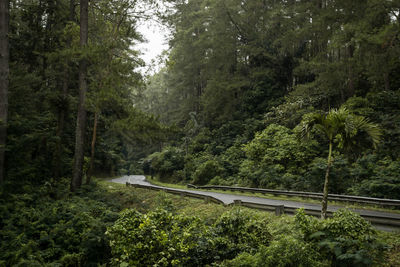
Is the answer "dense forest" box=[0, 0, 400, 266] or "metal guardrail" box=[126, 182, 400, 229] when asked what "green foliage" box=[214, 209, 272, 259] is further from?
"metal guardrail" box=[126, 182, 400, 229]

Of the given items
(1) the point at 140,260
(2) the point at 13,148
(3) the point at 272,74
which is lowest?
(1) the point at 140,260

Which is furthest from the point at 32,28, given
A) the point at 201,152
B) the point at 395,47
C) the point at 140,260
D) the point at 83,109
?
the point at 395,47

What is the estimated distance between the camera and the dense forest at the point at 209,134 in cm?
693

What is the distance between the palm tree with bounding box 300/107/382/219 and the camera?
27.2ft

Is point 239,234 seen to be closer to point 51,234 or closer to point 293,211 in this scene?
point 293,211

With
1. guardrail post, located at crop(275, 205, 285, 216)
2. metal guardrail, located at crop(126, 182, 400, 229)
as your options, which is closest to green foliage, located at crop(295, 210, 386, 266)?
metal guardrail, located at crop(126, 182, 400, 229)

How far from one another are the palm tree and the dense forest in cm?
5

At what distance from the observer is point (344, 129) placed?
A: 27.6 feet

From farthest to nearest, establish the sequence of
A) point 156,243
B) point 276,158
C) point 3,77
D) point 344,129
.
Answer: point 276,158
point 3,77
point 344,129
point 156,243

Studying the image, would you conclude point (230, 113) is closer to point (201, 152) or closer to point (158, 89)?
point (201, 152)

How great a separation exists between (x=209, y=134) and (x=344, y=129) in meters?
27.4

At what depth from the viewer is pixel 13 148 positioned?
13711 millimetres

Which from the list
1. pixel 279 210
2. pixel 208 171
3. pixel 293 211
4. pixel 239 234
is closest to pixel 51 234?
pixel 239 234

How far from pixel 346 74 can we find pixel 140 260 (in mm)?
20689
